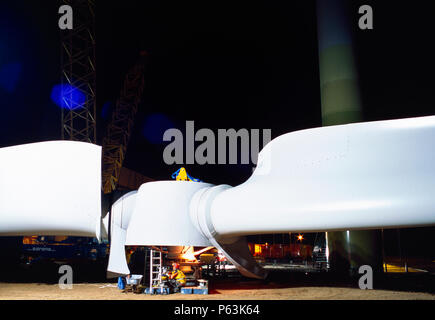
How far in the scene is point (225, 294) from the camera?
15023 millimetres

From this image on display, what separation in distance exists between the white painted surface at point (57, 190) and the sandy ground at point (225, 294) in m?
2.42

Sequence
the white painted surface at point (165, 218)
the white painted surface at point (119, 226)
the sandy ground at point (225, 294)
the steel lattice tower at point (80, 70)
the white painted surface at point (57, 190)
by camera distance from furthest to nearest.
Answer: the steel lattice tower at point (80, 70) < the white painted surface at point (119, 226) < the white painted surface at point (165, 218) < the white painted surface at point (57, 190) < the sandy ground at point (225, 294)

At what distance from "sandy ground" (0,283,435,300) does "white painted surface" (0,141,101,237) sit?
242 cm

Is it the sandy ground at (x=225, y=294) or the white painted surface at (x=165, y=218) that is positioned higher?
the white painted surface at (x=165, y=218)

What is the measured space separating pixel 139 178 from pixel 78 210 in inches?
1477

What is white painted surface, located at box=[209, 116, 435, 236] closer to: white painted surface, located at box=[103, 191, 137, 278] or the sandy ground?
the sandy ground

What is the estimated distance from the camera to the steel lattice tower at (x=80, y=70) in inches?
1831

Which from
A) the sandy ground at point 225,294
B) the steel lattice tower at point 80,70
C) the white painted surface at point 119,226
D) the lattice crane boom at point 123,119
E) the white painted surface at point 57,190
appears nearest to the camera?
the sandy ground at point 225,294

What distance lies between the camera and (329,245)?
23766 mm

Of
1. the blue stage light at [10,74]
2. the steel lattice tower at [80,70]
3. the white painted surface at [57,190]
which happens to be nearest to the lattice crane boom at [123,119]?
the steel lattice tower at [80,70]

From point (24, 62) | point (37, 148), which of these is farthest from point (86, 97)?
point (37, 148)

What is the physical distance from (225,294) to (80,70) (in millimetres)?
41663

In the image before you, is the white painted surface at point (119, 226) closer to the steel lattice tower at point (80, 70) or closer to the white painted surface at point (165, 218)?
the white painted surface at point (165, 218)

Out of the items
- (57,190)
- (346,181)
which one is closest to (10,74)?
(57,190)
